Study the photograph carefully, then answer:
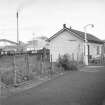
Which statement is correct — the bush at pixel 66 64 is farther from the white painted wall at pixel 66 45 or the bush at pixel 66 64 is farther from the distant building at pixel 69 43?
the white painted wall at pixel 66 45

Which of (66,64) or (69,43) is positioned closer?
(66,64)

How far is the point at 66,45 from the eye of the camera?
24891 millimetres

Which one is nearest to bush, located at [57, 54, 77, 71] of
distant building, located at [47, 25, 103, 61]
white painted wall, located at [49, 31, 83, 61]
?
distant building, located at [47, 25, 103, 61]

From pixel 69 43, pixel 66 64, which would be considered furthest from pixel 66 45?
pixel 66 64

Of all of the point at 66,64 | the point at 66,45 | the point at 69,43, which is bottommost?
the point at 66,64

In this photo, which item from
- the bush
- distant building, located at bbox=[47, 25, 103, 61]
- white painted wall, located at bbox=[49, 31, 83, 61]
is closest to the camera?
the bush

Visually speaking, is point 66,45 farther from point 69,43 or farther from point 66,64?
point 66,64

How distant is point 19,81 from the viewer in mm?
9773

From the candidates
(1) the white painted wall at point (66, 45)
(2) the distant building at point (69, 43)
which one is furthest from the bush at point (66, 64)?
(1) the white painted wall at point (66, 45)

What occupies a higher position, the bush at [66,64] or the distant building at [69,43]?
the distant building at [69,43]

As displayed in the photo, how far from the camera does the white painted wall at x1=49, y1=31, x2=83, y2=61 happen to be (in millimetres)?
23953

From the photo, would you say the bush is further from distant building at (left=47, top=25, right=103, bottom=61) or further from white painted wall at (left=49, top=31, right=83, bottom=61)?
white painted wall at (left=49, top=31, right=83, bottom=61)

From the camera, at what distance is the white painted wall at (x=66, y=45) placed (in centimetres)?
2395

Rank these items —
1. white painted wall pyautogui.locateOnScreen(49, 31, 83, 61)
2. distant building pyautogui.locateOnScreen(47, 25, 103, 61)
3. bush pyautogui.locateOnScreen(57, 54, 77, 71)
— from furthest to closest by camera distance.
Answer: white painted wall pyautogui.locateOnScreen(49, 31, 83, 61) < distant building pyautogui.locateOnScreen(47, 25, 103, 61) < bush pyautogui.locateOnScreen(57, 54, 77, 71)
